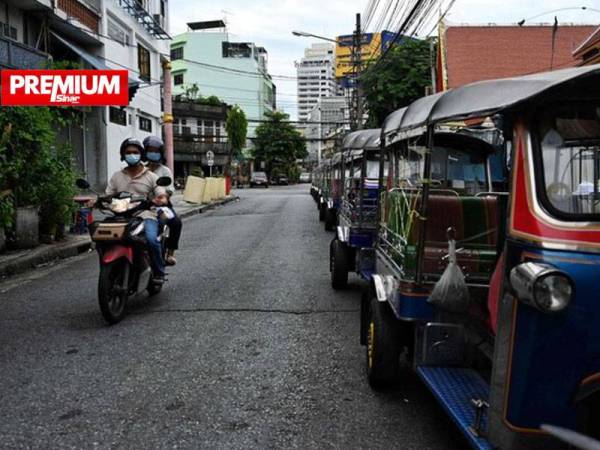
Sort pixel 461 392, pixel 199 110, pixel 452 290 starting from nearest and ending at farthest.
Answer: pixel 461 392 < pixel 452 290 < pixel 199 110

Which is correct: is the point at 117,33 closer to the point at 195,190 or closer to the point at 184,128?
the point at 195,190

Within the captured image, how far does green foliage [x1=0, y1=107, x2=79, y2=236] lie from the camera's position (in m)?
9.20

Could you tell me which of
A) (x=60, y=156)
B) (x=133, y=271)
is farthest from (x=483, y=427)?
(x=60, y=156)

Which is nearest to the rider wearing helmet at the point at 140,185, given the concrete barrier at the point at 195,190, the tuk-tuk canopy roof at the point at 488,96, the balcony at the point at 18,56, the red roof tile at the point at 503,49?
the tuk-tuk canopy roof at the point at 488,96

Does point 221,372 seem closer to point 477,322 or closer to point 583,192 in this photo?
point 477,322

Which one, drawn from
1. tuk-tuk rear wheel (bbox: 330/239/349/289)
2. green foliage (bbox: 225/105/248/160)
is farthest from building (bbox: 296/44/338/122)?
tuk-tuk rear wheel (bbox: 330/239/349/289)

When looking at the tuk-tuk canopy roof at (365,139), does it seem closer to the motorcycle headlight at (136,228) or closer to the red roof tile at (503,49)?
the motorcycle headlight at (136,228)

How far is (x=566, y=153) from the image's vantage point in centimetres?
248

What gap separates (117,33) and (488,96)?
25733mm

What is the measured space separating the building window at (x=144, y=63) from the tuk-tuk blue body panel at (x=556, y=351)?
2860cm

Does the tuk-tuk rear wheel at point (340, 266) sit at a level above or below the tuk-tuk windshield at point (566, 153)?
below

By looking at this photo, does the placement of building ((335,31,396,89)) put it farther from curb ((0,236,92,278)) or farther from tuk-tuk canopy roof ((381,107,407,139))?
tuk-tuk canopy roof ((381,107,407,139))

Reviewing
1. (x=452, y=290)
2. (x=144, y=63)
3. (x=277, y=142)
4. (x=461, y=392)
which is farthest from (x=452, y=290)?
(x=277, y=142)

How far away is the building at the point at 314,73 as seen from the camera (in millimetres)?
96331
